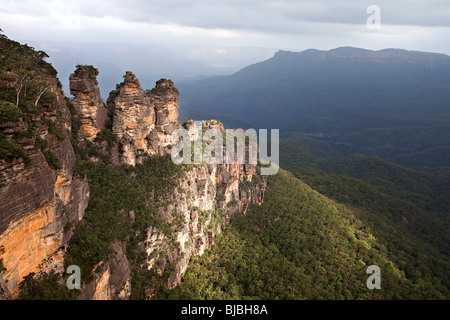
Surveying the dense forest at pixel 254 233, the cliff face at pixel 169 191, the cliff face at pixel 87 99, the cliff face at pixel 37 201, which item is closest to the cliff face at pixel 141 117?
the cliff face at pixel 169 191

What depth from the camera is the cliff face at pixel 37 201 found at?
14.4m

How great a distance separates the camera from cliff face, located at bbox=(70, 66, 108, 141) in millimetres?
28328

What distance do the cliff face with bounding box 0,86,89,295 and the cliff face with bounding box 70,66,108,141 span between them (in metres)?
7.96

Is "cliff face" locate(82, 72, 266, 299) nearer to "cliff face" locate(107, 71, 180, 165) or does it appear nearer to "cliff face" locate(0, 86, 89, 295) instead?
"cliff face" locate(107, 71, 180, 165)

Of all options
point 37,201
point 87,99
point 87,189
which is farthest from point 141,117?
point 37,201

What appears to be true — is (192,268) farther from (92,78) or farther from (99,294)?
(92,78)

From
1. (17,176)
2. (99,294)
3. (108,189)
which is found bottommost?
(99,294)

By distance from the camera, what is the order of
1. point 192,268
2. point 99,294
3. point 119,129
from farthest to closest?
point 192,268, point 119,129, point 99,294

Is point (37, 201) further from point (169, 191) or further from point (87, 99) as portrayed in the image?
point (169, 191)

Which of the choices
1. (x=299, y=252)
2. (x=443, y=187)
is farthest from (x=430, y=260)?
(x=443, y=187)

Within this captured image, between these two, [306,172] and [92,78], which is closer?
[92,78]

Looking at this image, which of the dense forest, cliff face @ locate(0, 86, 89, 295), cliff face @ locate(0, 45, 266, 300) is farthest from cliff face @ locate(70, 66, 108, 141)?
cliff face @ locate(0, 86, 89, 295)

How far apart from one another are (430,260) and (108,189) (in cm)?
5499

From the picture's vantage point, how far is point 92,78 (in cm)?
2934
